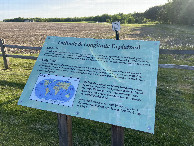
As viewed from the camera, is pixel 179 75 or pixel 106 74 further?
pixel 179 75

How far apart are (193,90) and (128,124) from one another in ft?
19.5

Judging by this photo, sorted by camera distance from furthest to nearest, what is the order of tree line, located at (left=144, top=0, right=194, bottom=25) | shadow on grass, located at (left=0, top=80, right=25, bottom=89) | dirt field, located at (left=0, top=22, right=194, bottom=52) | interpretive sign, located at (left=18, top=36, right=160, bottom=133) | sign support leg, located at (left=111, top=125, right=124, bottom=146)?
1. tree line, located at (left=144, top=0, right=194, bottom=25)
2. dirt field, located at (left=0, top=22, right=194, bottom=52)
3. shadow on grass, located at (left=0, top=80, right=25, bottom=89)
4. sign support leg, located at (left=111, top=125, right=124, bottom=146)
5. interpretive sign, located at (left=18, top=36, right=160, bottom=133)

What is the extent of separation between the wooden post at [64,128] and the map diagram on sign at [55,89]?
34 cm

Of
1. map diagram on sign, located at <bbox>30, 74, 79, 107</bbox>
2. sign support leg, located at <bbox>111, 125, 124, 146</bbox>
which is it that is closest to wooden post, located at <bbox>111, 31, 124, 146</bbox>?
sign support leg, located at <bbox>111, 125, 124, 146</bbox>

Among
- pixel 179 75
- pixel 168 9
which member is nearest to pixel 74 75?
pixel 179 75

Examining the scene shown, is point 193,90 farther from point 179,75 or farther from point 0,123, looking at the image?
point 0,123

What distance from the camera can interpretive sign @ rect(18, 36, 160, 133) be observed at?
2758 millimetres

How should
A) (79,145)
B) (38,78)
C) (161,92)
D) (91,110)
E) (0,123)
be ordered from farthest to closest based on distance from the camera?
(161,92)
(0,123)
(79,145)
(38,78)
(91,110)

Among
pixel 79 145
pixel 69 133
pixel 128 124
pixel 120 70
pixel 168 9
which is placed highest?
pixel 168 9

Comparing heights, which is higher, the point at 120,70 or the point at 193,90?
the point at 120,70

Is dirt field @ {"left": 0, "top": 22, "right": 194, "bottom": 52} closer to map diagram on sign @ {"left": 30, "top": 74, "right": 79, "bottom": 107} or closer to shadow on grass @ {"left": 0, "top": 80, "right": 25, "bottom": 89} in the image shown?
shadow on grass @ {"left": 0, "top": 80, "right": 25, "bottom": 89}

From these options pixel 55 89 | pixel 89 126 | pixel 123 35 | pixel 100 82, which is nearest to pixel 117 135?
pixel 100 82

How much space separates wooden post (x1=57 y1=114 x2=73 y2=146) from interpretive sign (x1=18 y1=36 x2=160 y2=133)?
11.7 inches

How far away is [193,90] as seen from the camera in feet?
25.0
